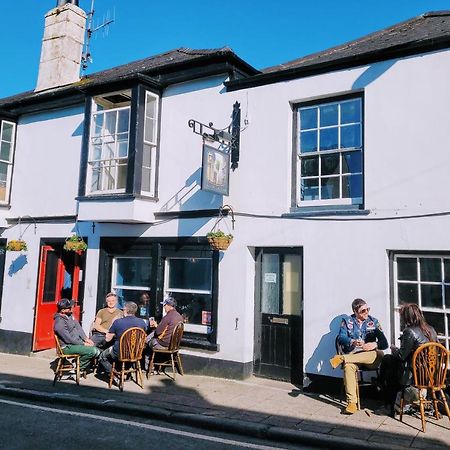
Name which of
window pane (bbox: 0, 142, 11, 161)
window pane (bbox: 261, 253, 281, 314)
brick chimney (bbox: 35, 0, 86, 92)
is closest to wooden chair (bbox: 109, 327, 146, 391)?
window pane (bbox: 261, 253, 281, 314)

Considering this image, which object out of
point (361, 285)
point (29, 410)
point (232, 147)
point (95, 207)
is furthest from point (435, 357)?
point (95, 207)

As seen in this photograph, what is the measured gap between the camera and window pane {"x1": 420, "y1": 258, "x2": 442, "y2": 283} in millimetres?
6805

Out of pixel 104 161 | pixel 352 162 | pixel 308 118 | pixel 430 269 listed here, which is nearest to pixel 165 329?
pixel 104 161

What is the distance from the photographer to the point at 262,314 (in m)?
8.34

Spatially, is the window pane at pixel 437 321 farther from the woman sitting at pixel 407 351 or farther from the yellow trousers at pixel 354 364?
the yellow trousers at pixel 354 364

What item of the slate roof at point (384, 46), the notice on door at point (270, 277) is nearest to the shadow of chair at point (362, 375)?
the notice on door at point (270, 277)

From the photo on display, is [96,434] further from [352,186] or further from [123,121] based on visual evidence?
[123,121]

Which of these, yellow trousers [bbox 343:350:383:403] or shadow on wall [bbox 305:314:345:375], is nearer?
yellow trousers [bbox 343:350:383:403]

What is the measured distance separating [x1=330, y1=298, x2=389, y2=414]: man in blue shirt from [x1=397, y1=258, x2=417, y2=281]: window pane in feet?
2.78

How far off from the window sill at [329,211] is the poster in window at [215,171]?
128 cm

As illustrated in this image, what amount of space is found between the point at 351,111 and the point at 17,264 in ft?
28.2

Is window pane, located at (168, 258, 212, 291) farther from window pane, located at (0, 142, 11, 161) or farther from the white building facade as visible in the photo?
window pane, located at (0, 142, 11, 161)

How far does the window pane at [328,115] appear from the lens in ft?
26.2

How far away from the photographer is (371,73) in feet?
24.7
